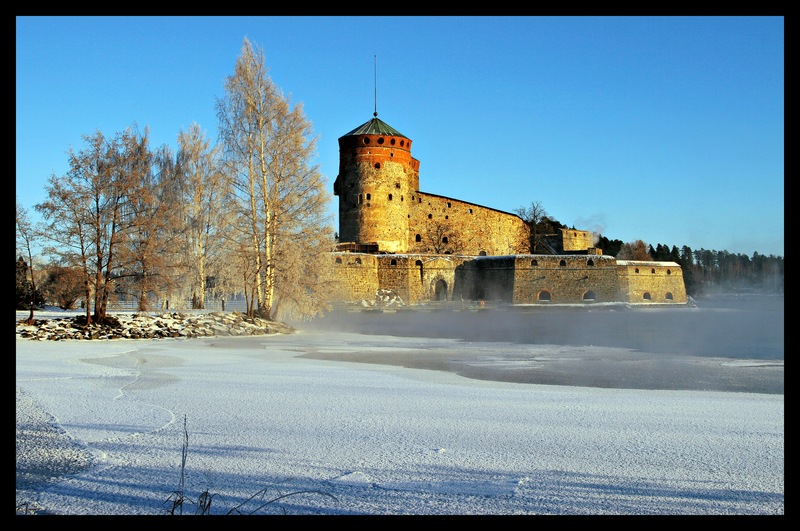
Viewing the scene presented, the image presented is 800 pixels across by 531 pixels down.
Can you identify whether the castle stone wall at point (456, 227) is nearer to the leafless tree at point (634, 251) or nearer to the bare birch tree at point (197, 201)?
the bare birch tree at point (197, 201)

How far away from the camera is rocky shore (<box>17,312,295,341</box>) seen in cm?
1191

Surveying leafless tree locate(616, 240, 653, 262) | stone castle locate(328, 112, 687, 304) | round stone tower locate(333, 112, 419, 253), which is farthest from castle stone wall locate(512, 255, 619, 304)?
leafless tree locate(616, 240, 653, 262)

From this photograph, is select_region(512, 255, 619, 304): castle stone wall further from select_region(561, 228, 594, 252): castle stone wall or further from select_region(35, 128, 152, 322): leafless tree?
select_region(35, 128, 152, 322): leafless tree

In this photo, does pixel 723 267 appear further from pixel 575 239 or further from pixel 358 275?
pixel 358 275

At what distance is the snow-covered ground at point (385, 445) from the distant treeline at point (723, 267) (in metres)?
68.6

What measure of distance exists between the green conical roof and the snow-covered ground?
35747 millimetres

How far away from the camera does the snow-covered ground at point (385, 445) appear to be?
2.70 m

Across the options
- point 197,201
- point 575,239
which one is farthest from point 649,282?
point 197,201

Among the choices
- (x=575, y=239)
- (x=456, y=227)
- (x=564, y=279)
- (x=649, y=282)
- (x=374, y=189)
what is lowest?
(x=649, y=282)

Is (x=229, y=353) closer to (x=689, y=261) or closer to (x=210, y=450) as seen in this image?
(x=210, y=450)

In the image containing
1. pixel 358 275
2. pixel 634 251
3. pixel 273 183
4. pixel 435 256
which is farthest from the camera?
pixel 634 251

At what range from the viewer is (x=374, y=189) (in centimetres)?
4047

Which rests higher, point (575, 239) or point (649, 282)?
point (575, 239)

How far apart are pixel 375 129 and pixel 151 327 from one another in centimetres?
3042
